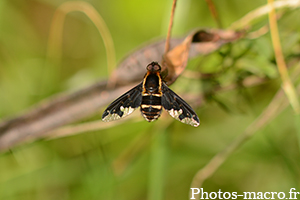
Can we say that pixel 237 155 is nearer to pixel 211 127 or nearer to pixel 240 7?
pixel 211 127

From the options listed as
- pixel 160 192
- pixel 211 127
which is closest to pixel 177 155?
pixel 211 127

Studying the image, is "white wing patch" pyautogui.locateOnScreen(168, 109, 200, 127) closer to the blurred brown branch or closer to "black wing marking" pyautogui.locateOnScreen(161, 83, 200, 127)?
"black wing marking" pyautogui.locateOnScreen(161, 83, 200, 127)

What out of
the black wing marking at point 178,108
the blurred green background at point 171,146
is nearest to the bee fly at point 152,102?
the black wing marking at point 178,108

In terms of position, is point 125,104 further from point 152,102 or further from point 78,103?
point 78,103

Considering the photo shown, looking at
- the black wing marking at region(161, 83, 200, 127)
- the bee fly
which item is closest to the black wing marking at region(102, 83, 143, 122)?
the bee fly

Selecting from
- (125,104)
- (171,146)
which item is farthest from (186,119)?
(171,146)

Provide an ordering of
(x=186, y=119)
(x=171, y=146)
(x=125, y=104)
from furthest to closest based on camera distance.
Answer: (x=171, y=146) < (x=125, y=104) < (x=186, y=119)

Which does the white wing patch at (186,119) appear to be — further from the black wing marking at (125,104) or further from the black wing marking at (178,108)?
the black wing marking at (125,104)

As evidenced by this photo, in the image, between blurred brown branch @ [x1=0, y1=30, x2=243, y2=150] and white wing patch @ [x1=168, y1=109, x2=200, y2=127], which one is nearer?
white wing patch @ [x1=168, y1=109, x2=200, y2=127]

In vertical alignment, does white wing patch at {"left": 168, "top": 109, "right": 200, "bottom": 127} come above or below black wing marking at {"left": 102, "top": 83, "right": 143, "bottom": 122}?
below
